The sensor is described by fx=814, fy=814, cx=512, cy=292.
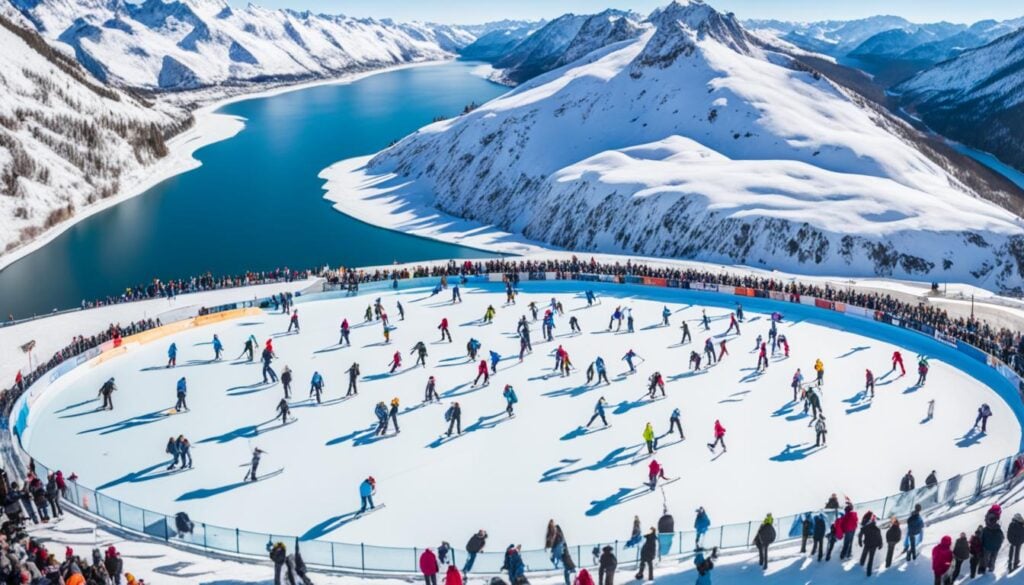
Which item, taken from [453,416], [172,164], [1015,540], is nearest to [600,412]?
[453,416]

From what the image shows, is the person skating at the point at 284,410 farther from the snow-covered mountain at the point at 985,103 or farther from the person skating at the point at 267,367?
the snow-covered mountain at the point at 985,103

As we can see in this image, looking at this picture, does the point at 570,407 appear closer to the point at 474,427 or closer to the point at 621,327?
the point at 474,427

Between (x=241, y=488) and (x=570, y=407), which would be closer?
(x=241, y=488)

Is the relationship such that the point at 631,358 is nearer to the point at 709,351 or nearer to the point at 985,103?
the point at 709,351

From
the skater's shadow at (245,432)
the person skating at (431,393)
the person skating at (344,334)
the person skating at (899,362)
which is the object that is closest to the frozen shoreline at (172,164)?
the person skating at (344,334)

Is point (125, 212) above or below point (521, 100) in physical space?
below

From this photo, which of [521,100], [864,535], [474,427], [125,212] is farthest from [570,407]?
[521,100]
